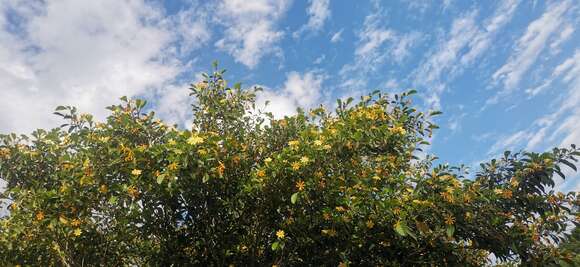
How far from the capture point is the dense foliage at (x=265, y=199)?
496 centimetres

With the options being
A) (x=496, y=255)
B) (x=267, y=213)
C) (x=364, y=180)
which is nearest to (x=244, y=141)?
(x=267, y=213)

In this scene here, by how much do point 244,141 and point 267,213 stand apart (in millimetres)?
1210

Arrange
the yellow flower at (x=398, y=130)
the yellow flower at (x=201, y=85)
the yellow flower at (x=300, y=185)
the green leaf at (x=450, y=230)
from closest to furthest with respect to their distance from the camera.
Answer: the green leaf at (x=450, y=230) → the yellow flower at (x=300, y=185) → the yellow flower at (x=398, y=130) → the yellow flower at (x=201, y=85)

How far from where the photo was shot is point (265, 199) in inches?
220

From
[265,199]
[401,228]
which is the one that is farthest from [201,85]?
[401,228]

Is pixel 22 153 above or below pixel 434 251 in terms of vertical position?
above

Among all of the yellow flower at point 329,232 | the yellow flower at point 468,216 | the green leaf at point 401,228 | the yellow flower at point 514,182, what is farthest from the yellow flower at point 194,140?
the yellow flower at point 514,182

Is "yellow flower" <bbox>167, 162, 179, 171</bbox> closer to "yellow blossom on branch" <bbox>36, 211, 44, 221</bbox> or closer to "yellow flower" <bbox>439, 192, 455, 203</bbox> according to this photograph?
"yellow blossom on branch" <bbox>36, 211, 44, 221</bbox>

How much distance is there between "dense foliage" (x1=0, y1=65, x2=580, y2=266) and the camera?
16.3 ft

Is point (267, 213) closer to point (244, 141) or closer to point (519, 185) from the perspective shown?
point (244, 141)

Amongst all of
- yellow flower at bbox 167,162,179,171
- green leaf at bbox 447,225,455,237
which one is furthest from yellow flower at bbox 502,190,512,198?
yellow flower at bbox 167,162,179,171

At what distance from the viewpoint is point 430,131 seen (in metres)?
6.70

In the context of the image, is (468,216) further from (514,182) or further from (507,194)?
(514,182)

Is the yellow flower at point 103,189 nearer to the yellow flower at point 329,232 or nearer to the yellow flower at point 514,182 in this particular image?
the yellow flower at point 329,232
